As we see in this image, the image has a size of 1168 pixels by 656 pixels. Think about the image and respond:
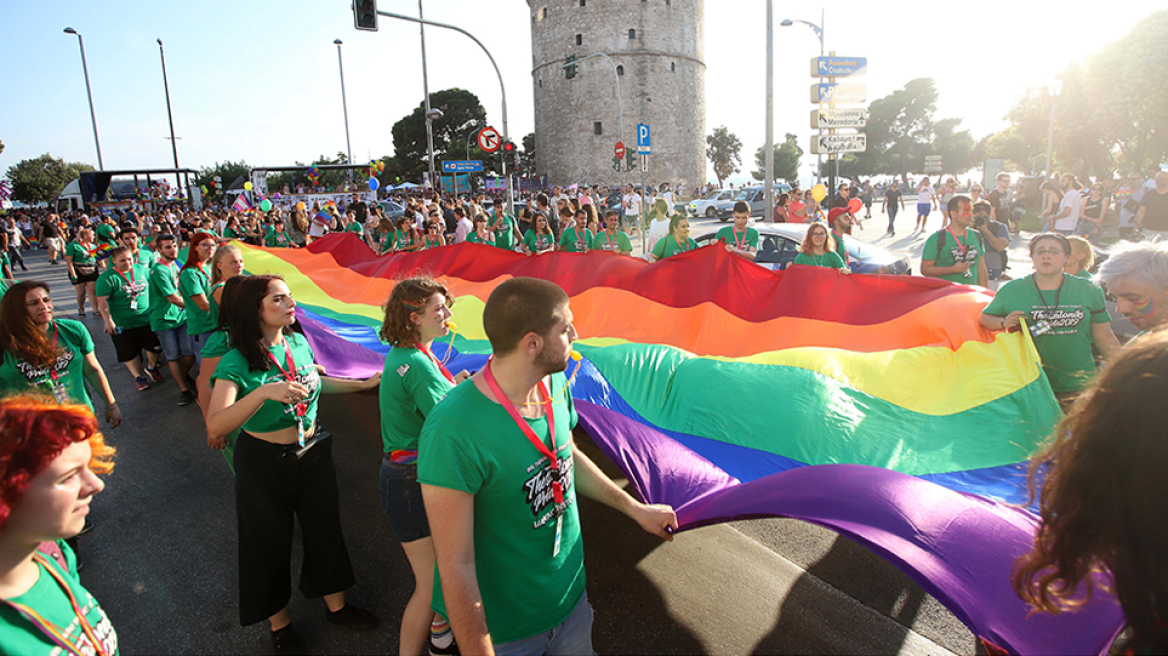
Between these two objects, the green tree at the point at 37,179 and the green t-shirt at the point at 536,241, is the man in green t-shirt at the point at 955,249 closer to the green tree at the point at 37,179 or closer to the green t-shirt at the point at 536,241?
the green t-shirt at the point at 536,241

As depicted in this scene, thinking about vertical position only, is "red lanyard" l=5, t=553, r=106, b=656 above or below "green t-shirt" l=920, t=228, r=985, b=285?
below

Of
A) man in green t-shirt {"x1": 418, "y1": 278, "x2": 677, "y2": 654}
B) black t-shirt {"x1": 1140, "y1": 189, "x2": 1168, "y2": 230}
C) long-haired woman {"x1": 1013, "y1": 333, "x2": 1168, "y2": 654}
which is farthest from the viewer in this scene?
black t-shirt {"x1": 1140, "y1": 189, "x2": 1168, "y2": 230}

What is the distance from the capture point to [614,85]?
172ft

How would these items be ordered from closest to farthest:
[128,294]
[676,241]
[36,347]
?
1. [36,347]
2. [128,294]
3. [676,241]

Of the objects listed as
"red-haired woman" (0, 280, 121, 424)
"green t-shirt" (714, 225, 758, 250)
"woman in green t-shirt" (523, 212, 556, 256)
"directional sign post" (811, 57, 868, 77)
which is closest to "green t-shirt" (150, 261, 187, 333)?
"red-haired woman" (0, 280, 121, 424)

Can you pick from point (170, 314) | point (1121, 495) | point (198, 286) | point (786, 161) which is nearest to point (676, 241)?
point (198, 286)

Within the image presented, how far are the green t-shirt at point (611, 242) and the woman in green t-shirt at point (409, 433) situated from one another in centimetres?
694

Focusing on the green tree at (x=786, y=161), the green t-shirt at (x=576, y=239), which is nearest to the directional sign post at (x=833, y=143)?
the green t-shirt at (x=576, y=239)

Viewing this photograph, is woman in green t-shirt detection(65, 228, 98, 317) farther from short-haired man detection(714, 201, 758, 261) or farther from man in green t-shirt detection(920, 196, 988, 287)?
man in green t-shirt detection(920, 196, 988, 287)

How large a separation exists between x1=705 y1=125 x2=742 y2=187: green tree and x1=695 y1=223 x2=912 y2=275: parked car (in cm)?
8120

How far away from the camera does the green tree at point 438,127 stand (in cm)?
7438

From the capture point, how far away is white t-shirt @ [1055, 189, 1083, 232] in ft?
40.9

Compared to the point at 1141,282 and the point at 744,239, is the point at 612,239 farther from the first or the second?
the point at 1141,282

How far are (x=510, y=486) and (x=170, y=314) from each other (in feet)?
22.3
